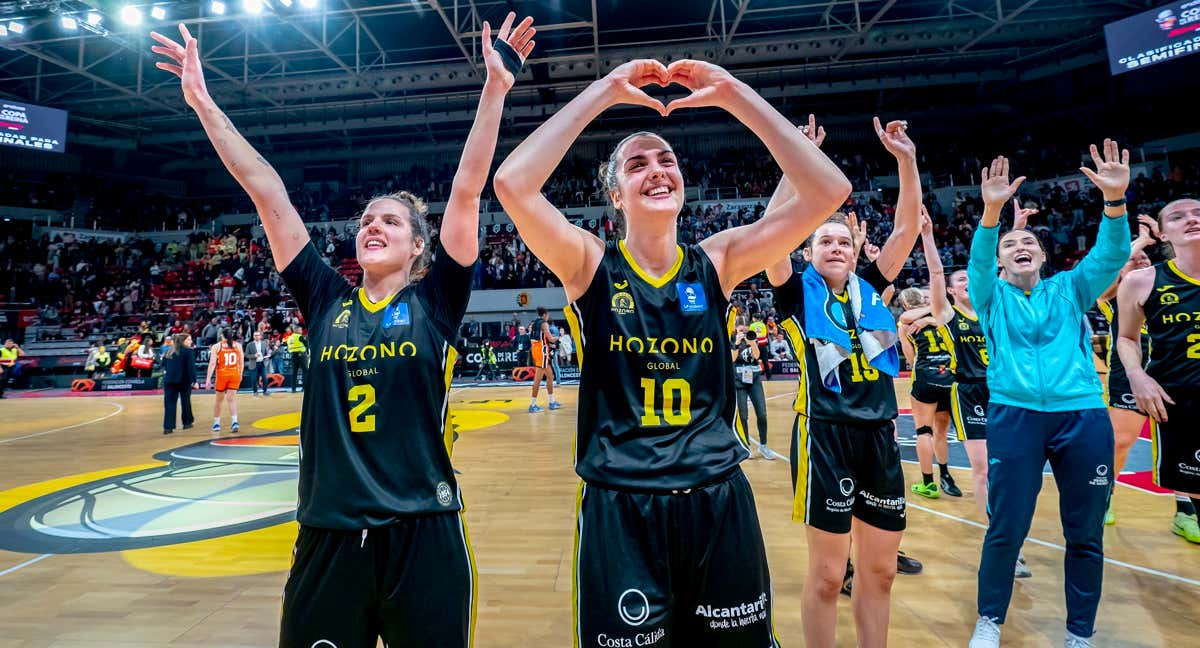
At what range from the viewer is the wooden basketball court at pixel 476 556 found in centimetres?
295

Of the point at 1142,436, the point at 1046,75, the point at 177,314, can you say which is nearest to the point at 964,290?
the point at 1142,436

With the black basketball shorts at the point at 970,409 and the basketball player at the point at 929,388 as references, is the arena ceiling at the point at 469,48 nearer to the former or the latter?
the basketball player at the point at 929,388

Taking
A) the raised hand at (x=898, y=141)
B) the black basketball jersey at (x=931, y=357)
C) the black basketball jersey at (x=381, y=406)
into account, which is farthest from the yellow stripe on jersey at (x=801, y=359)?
the black basketball jersey at (x=931, y=357)

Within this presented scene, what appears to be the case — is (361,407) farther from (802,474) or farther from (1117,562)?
(1117,562)

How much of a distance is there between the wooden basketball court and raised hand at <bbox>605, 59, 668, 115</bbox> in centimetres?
250

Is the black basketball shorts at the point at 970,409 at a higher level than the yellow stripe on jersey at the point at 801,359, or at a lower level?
lower

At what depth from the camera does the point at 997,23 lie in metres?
16.3

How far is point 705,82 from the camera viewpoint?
1.73 m

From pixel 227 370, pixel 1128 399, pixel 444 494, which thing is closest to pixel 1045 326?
pixel 1128 399

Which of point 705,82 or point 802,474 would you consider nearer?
point 705,82

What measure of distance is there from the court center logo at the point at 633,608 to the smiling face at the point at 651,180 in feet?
3.45

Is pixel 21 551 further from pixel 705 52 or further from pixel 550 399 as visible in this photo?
Answer: pixel 705 52

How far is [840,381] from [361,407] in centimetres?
206

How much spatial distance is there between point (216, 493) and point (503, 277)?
16.5 meters
